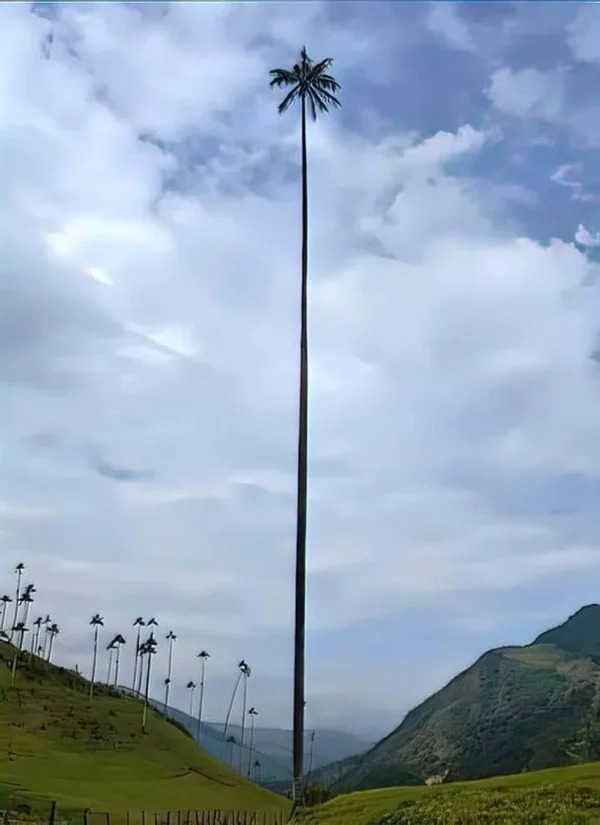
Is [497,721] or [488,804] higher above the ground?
[497,721]

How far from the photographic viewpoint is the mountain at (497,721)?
188 feet

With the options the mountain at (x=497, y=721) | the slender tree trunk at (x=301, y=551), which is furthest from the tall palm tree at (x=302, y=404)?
the mountain at (x=497, y=721)

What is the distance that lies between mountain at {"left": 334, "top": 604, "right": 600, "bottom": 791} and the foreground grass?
29296 millimetres

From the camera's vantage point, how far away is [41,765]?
129ft

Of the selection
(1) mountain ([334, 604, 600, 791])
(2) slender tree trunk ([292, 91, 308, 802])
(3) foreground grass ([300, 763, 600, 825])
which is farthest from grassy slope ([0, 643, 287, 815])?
(1) mountain ([334, 604, 600, 791])

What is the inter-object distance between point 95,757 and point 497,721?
30.9m

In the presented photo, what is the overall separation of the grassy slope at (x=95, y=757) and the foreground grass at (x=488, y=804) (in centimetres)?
671

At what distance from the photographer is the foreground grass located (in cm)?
1906

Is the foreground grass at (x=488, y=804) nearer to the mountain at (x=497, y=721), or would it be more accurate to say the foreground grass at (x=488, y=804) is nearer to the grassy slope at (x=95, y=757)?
the grassy slope at (x=95, y=757)

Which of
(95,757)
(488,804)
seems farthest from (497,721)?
(488,804)

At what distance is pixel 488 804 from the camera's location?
20.1 m

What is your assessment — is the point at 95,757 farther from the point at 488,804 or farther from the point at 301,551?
the point at 488,804

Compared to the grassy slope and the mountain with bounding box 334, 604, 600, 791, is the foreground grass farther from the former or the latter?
the mountain with bounding box 334, 604, 600, 791

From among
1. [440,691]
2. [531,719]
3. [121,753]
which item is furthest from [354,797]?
[440,691]
